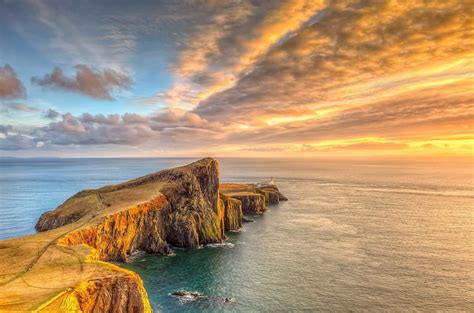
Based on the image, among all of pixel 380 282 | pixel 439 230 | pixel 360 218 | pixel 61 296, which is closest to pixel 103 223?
pixel 61 296

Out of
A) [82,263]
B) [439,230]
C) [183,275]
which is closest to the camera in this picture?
[82,263]

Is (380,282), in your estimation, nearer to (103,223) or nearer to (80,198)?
(103,223)

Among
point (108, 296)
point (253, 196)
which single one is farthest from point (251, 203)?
point (108, 296)

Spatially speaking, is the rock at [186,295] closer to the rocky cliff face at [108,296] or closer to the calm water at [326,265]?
the calm water at [326,265]

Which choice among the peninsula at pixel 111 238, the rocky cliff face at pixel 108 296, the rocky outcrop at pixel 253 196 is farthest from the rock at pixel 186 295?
the rocky outcrop at pixel 253 196

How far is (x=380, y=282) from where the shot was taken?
210ft

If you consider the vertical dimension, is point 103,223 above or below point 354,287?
above

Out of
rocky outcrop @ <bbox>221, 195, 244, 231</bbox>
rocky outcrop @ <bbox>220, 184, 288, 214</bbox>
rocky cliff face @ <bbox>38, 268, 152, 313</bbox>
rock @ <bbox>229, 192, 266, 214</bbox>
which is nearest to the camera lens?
rocky cliff face @ <bbox>38, 268, 152, 313</bbox>

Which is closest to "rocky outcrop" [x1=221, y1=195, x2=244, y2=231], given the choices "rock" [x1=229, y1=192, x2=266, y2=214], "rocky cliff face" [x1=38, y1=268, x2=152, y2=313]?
"rock" [x1=229, y1=192, x2=266, y2=214]

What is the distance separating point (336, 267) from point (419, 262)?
22768 millimetres

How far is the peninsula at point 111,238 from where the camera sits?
120ft

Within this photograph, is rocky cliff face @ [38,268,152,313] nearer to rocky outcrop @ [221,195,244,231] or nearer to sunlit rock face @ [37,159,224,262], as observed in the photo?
sunlit rock face @ [37,159,224,262]

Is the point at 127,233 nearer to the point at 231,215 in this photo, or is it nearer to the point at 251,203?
the point at 231,215

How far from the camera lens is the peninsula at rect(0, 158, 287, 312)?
36469mm
